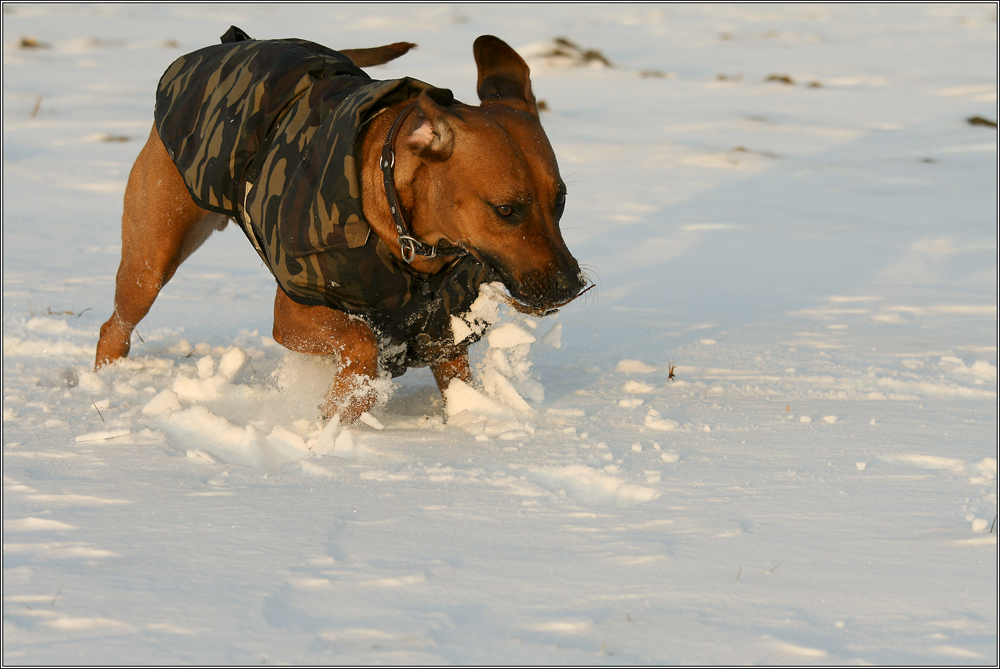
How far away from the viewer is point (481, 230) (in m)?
2.71

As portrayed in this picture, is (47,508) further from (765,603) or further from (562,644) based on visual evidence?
(765,603)

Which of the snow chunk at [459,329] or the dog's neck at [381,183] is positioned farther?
the snow chunk at [459,329]

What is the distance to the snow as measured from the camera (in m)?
1.85

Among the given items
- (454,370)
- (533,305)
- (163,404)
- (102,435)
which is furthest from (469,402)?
(102,435)

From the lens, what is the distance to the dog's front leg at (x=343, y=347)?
128 inches

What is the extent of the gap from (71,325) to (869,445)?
329 centimetres

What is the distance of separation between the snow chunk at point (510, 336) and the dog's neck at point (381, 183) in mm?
557

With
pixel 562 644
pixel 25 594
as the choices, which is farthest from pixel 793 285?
pixel 25 594

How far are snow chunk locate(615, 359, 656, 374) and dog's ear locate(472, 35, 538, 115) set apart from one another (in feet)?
4.54

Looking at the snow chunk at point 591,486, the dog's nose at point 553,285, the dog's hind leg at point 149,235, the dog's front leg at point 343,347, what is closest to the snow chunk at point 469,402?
the dog's front leg at point 343,347

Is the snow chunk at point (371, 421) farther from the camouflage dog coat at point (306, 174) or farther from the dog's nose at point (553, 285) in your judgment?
the dog's nose at point (553, 285)

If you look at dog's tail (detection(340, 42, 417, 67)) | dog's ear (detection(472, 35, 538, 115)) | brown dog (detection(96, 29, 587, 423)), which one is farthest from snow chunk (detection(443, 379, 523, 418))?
dog's tail (detection(340, 42, 417, 67))

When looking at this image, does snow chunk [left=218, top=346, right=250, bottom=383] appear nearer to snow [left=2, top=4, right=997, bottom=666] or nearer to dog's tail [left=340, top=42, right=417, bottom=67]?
snow [left=2, top=4, right=997, bottom=666]

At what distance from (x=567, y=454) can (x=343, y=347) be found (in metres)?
0.85
